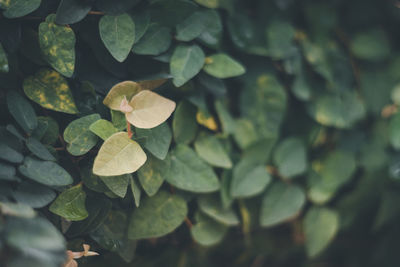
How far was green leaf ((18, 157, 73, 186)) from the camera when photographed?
58cm

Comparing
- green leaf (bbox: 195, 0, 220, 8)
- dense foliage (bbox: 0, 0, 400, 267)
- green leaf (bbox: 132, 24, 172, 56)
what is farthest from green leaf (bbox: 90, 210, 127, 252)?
green leaf (bbox: 195, 0, 220, 8)

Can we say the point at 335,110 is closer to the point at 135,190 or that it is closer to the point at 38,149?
the point at 135,190

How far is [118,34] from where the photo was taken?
0.66m

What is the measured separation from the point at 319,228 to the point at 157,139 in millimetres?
552

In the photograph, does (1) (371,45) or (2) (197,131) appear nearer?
(2) (197,131)

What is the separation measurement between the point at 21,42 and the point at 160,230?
44cm

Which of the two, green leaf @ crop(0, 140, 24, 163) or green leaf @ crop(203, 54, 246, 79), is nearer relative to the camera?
green leaf @ crop(0, 140, 24, 163)

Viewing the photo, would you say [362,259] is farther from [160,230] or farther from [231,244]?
[160,230]

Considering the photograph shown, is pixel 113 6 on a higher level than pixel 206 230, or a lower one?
higher

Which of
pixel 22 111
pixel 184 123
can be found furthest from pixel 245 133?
pixel 22 111

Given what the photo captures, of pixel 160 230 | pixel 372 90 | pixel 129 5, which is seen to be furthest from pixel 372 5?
pixel 160 230

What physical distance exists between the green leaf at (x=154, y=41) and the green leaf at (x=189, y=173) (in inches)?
8.0

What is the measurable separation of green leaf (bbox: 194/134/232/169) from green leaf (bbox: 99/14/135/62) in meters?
0.27

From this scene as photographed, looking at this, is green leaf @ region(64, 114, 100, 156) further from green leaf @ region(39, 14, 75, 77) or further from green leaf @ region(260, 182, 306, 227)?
green leaf @ region(260, 182, 306, 227)
